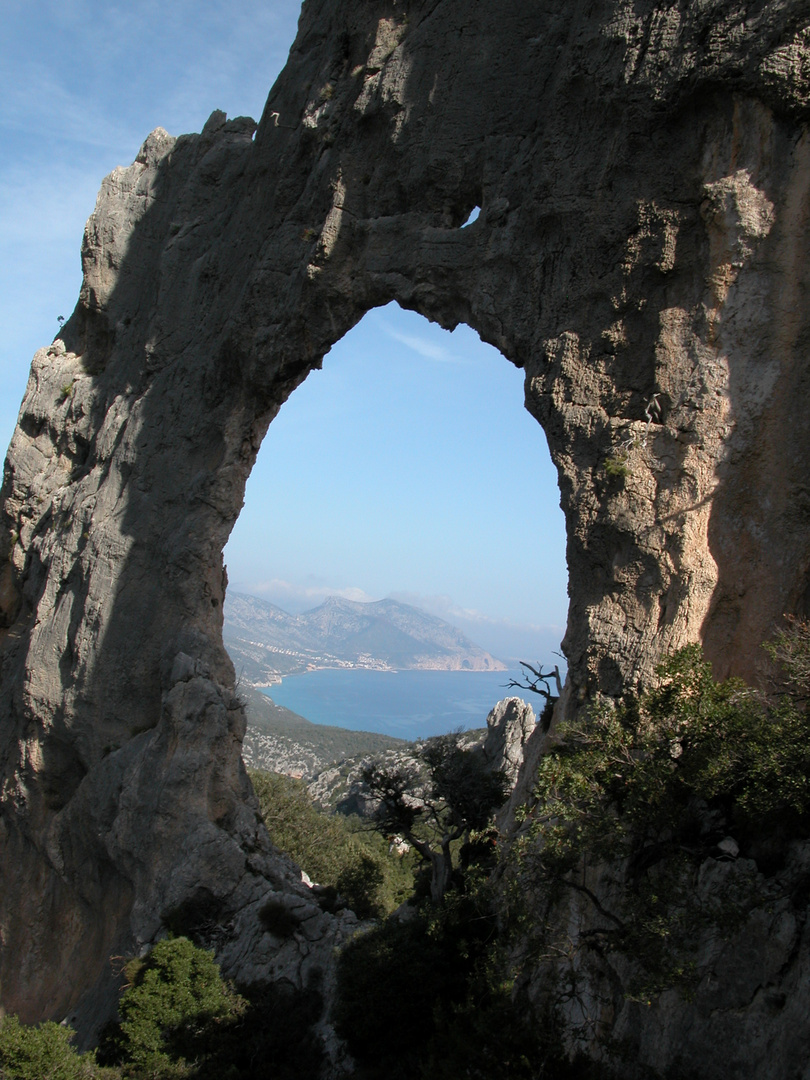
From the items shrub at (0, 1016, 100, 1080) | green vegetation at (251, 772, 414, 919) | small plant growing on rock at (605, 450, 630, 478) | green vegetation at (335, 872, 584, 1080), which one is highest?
small plant growing on rock at (605, 450, 630, 478)

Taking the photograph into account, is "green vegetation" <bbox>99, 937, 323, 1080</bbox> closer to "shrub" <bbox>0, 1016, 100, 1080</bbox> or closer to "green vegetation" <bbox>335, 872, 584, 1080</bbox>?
"shrub" <bbox>0, 1016, 100, 1080</bbox>

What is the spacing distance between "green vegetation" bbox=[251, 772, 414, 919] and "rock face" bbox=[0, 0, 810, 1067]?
28.1ft

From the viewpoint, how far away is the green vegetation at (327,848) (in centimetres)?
2364

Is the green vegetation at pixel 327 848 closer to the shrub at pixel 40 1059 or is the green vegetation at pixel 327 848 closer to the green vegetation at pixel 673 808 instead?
the shrub at pixel 40 1059

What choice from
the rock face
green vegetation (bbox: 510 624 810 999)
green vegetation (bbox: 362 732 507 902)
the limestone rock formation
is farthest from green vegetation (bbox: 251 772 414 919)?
green vegetation (bbox: 510 624 810 999)

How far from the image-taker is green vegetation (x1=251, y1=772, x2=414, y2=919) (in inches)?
931

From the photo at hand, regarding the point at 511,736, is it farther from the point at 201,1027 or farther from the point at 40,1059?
the point at 40,1059

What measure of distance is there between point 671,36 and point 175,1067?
16467 mm

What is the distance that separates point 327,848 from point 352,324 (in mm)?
21146

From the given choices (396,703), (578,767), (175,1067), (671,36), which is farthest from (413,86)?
(396,703)

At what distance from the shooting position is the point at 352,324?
16.8 m

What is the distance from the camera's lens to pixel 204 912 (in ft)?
47.0

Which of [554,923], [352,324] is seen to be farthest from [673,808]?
[352,324]

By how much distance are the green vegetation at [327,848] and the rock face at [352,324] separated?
28.1 feet
